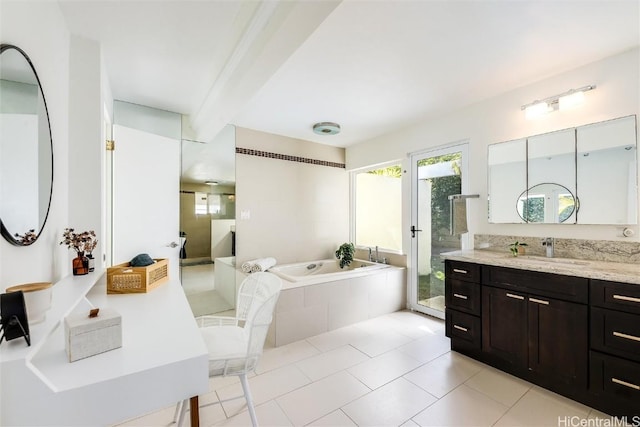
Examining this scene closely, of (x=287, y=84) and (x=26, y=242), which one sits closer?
(x=26, y=242)

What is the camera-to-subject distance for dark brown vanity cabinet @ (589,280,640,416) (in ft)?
5.08

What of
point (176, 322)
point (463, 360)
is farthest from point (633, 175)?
point (176, 322)

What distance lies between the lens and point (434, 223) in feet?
11.0

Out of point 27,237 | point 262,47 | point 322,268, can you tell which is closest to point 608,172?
point 262,47

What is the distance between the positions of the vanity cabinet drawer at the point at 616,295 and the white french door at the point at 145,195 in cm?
352

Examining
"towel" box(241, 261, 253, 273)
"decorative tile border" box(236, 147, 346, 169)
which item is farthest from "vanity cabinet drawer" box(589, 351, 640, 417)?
"decorative tile border" box(236, 147, 346, 169)

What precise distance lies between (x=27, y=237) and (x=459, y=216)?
3.23 metres

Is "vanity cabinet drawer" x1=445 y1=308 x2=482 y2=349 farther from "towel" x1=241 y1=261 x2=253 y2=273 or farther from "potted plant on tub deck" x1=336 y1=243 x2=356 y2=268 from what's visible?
"towel" x1=241 y1=261 x2=253 y2=273

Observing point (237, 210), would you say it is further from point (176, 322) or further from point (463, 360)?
point (463, 360)

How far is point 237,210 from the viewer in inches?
137

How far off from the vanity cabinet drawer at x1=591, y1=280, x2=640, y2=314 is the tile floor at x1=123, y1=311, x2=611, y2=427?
71cm

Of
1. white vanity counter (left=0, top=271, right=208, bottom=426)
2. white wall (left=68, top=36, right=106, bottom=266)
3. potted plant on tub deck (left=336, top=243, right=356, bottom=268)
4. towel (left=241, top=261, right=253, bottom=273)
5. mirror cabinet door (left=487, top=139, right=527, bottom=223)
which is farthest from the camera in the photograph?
potted plant on tub deck (left=336, top=243, right=356, bottom=268)

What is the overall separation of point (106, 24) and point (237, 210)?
2149 millimetres

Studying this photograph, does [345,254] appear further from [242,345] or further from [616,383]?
[616,383]
